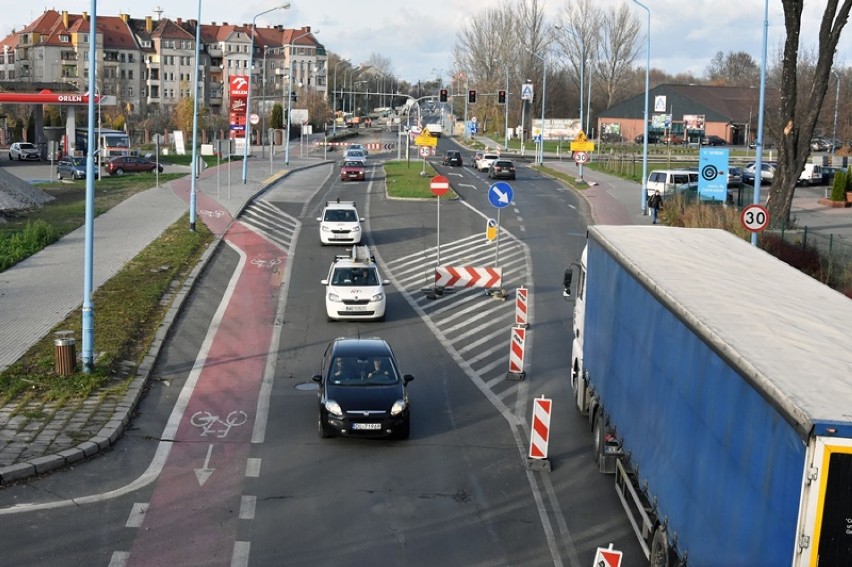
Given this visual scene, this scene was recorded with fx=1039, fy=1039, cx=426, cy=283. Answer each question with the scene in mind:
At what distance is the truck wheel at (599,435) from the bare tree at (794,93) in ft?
67.1

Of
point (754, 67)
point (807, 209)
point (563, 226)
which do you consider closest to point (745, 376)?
point (563, 226)

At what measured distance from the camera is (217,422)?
16.6 metres

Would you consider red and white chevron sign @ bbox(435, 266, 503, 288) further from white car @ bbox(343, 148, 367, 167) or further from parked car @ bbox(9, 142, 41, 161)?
parked car @ bbox(9, 142, 41, 161)

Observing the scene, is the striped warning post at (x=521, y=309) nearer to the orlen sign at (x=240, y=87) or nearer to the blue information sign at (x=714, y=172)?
the blue information sign at (x=714, y=172)

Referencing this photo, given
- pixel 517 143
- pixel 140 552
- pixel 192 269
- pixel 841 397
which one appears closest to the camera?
pixel 841 397

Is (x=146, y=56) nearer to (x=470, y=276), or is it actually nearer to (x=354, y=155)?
(x=354, y=155)

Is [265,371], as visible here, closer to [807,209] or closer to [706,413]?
[706,413]

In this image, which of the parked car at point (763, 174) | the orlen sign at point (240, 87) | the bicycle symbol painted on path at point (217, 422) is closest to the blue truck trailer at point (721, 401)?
the bicycle symbol painted on path at point (217, 422)

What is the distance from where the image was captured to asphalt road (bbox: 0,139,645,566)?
39.0 ft

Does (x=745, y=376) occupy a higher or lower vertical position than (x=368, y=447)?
higher

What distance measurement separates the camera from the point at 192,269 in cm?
2933

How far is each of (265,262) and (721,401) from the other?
2463 cm

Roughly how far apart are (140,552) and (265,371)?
8.48m

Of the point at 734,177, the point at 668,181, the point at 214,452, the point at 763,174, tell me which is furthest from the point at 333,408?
the point at 763,174
